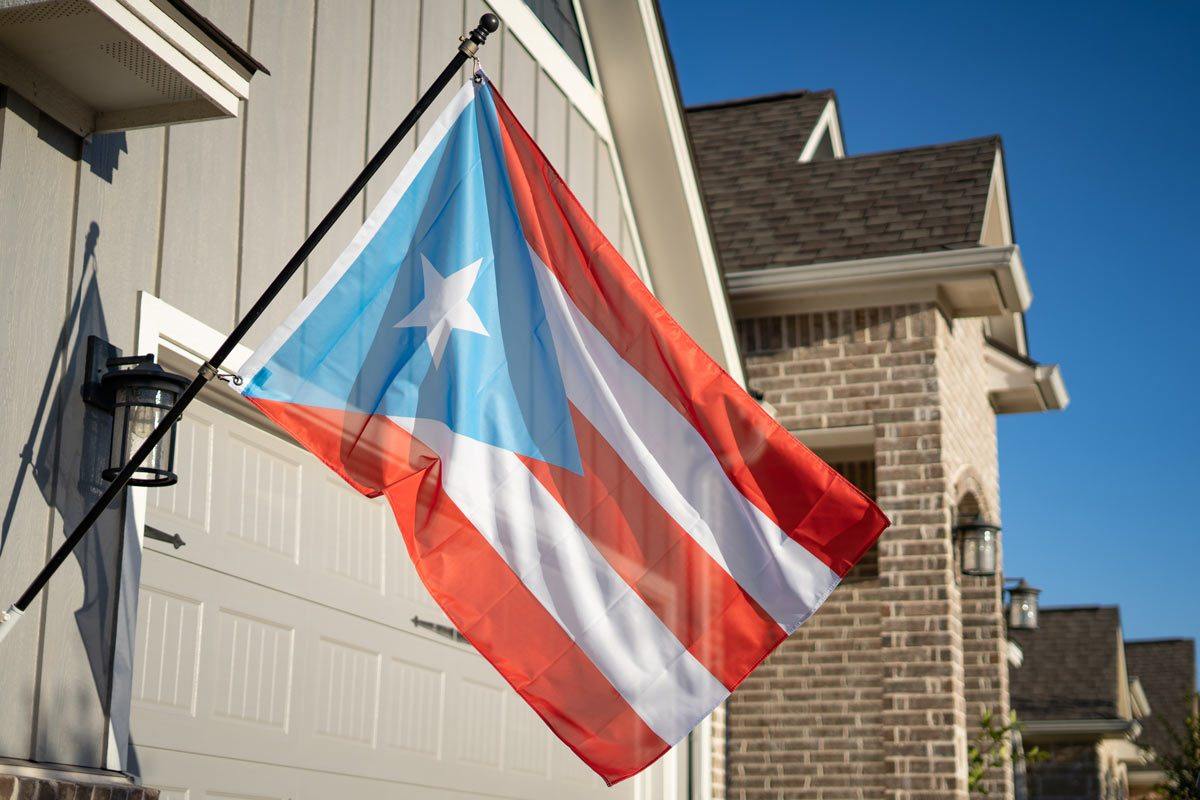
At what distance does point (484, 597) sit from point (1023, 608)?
1121 cm

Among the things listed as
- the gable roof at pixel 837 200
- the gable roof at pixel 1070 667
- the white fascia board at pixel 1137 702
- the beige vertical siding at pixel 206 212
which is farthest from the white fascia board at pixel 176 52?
the white fascia board at pixel 1137 702

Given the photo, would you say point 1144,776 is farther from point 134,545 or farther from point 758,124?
point 134,545

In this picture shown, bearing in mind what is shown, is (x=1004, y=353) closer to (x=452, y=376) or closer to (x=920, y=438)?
(x=920, y=438)

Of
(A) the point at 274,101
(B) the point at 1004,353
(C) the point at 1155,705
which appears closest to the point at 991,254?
(B) the point at 1004,353

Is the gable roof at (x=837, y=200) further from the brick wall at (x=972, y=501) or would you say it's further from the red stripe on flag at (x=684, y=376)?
the red stripe on flag at (x=684, y=376)

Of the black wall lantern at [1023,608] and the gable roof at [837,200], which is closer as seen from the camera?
the gable roof at [837,200]

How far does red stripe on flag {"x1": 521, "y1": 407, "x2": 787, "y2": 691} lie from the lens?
4230 millimetres

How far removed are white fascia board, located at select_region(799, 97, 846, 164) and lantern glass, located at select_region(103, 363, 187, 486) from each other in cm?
931

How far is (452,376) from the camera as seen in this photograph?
4.09 m

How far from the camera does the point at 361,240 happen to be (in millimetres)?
4008

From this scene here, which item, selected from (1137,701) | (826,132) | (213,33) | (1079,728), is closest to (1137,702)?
(1137,701)

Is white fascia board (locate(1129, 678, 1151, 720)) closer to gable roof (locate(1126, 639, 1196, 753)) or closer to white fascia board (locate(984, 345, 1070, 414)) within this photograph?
gable roof (locate(1126, 639, 1196, 753))

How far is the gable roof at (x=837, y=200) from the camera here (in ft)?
34.6

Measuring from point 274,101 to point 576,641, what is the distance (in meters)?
2.32
